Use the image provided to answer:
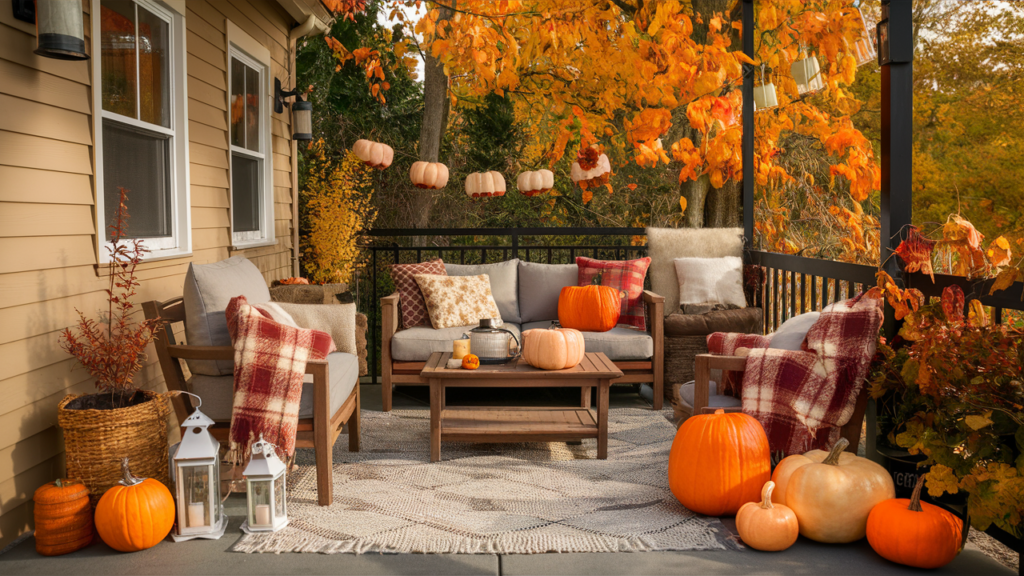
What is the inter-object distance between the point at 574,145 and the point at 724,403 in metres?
5.78

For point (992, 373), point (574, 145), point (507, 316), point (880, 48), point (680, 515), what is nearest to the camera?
point (992, 373)

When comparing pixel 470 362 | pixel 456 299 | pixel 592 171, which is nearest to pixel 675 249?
pixel 456 299

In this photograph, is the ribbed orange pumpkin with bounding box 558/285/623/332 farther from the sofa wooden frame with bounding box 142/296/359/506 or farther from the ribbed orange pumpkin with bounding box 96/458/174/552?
the ribbed orange pumpkin with bounding box 96/458/174/552

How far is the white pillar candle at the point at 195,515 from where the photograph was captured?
230cm

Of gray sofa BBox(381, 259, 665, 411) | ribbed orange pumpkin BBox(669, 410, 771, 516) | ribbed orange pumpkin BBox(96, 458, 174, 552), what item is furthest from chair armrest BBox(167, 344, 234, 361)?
ribbed orange pumpkin BBox(669, 410, 771, 516)

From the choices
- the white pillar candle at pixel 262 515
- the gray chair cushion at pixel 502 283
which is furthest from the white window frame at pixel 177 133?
the gray chair cushion at pixel 502 283

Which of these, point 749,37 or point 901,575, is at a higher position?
point 749,37

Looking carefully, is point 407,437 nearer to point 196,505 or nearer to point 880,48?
point 196,505

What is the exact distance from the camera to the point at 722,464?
2396mm

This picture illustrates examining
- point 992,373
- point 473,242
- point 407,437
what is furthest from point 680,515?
point 473,242

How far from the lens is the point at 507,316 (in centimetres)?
462

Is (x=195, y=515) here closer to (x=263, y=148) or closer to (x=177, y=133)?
(x=177, y=133)

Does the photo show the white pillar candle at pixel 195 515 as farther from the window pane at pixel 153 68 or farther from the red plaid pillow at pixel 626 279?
the red plaid pillow at pixel 626 279

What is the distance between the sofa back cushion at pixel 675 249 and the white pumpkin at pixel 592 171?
179cm
